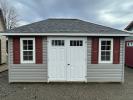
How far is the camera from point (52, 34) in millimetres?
7770

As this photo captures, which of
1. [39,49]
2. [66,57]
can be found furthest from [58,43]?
[39,49]

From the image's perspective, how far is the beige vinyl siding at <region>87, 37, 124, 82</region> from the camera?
8195 mm

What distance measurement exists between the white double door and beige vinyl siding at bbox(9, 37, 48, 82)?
0.28 metres

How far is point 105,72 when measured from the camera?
8.22 m

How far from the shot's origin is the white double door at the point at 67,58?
8102mm

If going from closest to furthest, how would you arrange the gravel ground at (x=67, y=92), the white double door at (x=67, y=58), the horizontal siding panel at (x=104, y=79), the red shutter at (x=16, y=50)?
the gravel ground at (x=67, y=92) → the red shutter at (x=16, y=50) → the white double door at (x=67, y=58) → the horizontal siding panel at (x=104, y=79)

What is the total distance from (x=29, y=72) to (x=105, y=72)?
4.30 m

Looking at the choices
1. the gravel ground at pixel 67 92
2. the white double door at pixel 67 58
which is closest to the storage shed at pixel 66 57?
the white double door at pixel 67 58

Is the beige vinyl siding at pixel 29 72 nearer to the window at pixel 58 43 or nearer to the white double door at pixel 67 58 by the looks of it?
the white double door at pixel 67 58

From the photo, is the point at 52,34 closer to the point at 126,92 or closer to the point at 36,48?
the point at 36,48

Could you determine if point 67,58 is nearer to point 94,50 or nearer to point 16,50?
point 94,50

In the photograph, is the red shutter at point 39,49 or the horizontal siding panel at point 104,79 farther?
the horizontal siding panel at point 104,79

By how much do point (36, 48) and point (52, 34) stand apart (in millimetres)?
1223

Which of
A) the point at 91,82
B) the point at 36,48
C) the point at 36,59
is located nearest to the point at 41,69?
the point at 36,59
